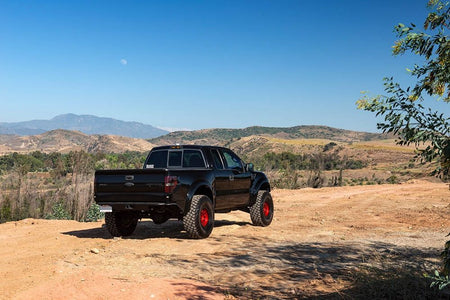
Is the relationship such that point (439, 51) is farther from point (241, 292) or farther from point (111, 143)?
point (111, 143)

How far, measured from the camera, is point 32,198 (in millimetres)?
22312

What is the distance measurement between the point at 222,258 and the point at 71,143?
177m

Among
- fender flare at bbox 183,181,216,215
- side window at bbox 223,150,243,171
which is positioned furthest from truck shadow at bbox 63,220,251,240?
side window at bbox 223,150,243,171

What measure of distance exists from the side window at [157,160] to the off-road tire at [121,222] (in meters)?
1.35

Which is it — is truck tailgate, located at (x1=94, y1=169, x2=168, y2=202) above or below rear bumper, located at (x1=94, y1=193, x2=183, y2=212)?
above

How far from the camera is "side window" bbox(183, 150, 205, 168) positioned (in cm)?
1069

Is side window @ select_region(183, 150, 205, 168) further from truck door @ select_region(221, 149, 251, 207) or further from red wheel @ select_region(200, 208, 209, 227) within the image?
red wheel @ select_region(200, 208, 209, 227)

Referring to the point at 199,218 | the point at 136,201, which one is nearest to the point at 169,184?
the point at 136,201

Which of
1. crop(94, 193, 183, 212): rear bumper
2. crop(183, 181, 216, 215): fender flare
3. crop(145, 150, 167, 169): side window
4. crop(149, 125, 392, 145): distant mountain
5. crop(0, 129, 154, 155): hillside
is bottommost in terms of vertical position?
crop(0, 129, 154, 155): hillside

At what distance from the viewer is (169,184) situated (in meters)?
9.20

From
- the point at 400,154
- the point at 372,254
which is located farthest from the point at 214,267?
the point at 400,154

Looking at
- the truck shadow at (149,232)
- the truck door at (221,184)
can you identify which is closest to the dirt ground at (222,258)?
the truck shadow at (149,232)

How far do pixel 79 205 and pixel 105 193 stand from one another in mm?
10107

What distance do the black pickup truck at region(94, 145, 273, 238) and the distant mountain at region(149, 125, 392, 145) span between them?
140420 mm
